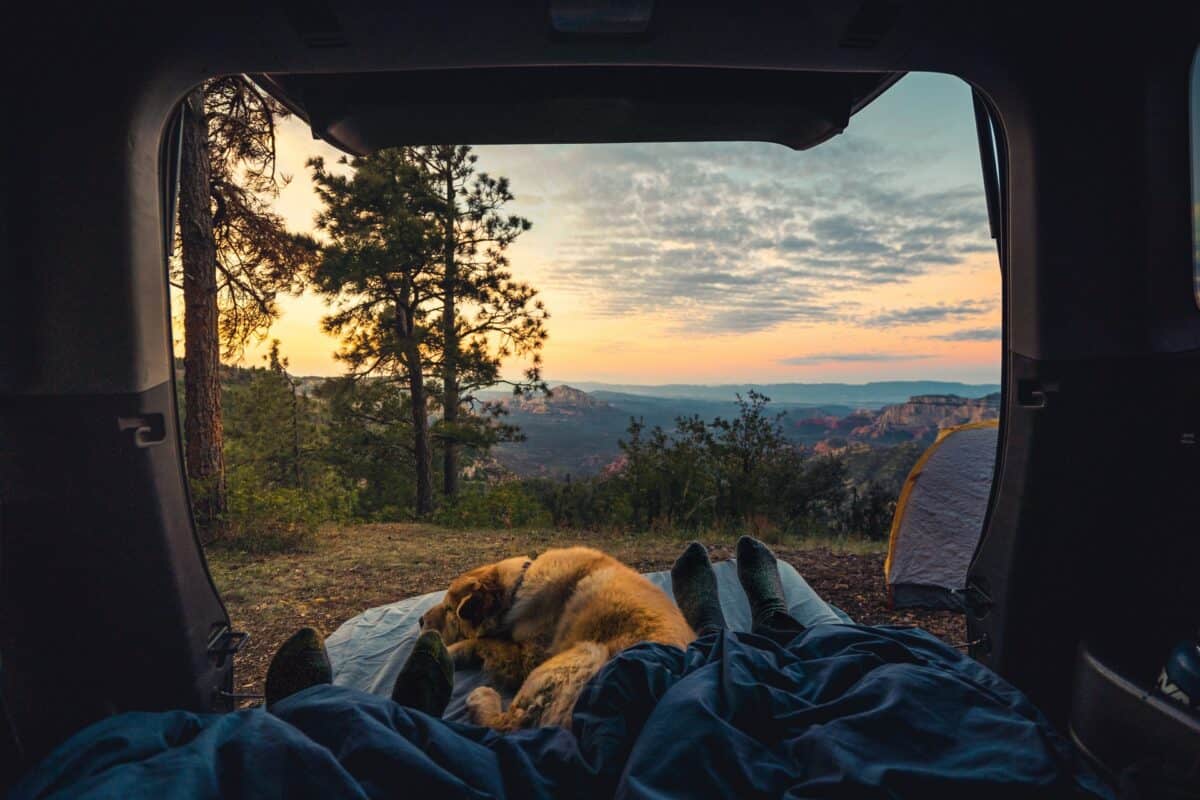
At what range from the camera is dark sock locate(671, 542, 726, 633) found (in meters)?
3.08

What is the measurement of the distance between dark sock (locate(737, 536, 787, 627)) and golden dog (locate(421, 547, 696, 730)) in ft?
2.01

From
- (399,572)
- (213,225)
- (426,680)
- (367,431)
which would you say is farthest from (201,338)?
(426,680)

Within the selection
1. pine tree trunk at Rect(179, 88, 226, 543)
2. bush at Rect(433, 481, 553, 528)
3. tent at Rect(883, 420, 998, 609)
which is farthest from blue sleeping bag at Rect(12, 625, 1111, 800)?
bush at Rect(433, 481, 553, 528)

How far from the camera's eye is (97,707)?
6.34 feet

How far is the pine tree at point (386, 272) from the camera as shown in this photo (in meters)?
13.2

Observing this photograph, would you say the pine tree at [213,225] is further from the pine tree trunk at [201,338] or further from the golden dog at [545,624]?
the golden dog at [545,624]

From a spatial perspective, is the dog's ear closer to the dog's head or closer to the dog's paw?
the dog's head

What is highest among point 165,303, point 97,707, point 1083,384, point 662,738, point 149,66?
point 149,66

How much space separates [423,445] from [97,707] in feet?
40.6

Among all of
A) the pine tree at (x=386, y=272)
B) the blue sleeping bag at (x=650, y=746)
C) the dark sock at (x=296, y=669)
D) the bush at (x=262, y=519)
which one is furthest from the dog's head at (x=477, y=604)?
A: the pine tree at (x=386, y=272)

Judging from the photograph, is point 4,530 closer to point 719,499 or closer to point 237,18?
point 237,18

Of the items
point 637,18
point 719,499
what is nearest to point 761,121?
point 637,18

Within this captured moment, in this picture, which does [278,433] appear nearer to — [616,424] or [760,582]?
[616,424]

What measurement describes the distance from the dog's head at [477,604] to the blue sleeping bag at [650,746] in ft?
4.42
